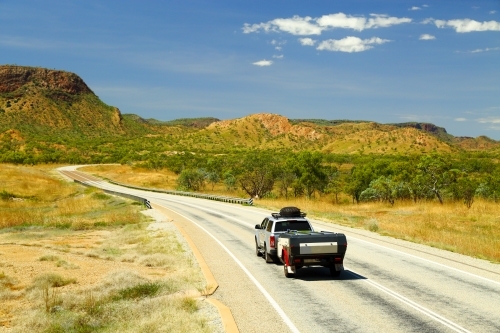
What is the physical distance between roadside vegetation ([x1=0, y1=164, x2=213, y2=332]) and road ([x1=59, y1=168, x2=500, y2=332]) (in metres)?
1.14

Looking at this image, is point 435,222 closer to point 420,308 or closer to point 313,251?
point 313,251

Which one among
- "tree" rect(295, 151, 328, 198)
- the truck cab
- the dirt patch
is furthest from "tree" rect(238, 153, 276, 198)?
the truck cab

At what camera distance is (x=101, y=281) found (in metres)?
14.4

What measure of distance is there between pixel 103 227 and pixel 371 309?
24.9m

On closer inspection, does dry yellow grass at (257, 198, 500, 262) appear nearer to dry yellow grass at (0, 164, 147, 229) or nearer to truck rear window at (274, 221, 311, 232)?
truck rear window at (274, 221, 311, 232)

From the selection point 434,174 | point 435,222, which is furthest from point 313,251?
point 434,174

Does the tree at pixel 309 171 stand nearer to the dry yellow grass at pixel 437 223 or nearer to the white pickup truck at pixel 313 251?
the dry yellow grass at pixel 437 223

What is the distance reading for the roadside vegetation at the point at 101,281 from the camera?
1043 cm

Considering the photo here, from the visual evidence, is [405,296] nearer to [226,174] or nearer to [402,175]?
[402,175]

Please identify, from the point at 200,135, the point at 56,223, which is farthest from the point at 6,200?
the point at 200,135

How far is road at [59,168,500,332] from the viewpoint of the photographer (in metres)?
9.68

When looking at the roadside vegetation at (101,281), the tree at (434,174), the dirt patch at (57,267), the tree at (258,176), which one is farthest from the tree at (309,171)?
the dirt patch at (57,267)

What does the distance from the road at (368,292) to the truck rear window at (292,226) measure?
1.28 meters

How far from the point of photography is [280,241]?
599 inches
